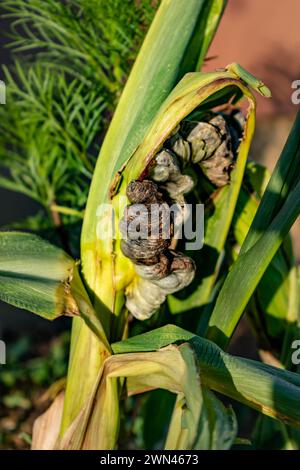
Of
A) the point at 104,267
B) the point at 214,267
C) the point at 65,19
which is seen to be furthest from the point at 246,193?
the point at 65,19

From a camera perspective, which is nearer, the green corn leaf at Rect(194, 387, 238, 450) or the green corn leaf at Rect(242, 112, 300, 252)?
the green corn leaf at Rect(194, 387, 238, 450)

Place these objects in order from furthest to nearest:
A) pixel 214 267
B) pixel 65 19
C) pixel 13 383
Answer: pixel 13 383
pixel 65 19
pixel 214 267

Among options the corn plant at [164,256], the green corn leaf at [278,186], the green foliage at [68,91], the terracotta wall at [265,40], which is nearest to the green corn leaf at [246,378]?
the corn plant at [164,256]

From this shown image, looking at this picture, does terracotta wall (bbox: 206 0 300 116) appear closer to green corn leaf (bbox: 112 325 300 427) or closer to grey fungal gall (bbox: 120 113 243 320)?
grey fungal gall (bbox: 120 113 243 320)

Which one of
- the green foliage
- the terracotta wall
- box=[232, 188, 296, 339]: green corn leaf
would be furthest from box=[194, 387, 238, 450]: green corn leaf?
the terracotta wall

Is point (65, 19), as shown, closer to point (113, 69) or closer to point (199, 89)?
point (113, 69)

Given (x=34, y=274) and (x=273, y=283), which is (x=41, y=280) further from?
(x=273, y=283)

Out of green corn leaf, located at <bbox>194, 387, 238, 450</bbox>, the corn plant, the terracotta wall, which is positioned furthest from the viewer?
the terracotta wall
